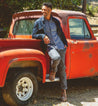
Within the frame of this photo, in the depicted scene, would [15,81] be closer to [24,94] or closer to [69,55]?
[24,94]

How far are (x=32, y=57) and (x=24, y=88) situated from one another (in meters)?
0.60

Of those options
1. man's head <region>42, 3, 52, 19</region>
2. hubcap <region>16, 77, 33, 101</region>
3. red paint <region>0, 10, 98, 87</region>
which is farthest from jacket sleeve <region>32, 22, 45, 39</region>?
hubcap <region>16, 77, 33, 101</region>

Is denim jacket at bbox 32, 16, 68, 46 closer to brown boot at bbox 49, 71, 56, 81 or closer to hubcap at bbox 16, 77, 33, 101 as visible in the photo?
brown boot at bbox 49, 71, 56, 81

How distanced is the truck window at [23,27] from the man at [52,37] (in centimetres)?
83

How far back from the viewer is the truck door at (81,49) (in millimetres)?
5645

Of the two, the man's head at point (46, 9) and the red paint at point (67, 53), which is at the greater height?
the man's head at point (46, 9)

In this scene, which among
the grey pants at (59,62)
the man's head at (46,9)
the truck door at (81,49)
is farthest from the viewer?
the truck door at (81,49)

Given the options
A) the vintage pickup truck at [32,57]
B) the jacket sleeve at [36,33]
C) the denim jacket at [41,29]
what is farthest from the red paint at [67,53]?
the denim jacket at [41,29]

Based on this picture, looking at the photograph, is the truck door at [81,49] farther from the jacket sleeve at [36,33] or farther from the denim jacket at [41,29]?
the jacket sleeve at [36,33]

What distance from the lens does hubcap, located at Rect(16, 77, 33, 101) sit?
4.88m

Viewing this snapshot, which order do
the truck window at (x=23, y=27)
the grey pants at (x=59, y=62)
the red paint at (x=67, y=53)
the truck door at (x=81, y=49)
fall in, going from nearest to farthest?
the red paint at (x=67, y=53) < the grey pants at (x=59, y=62) < the truck door at (x=81, y=49) < the truck window at (x=23, y=27)

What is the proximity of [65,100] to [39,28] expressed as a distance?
150 cm

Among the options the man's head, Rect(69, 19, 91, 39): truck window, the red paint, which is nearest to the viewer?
the red paint

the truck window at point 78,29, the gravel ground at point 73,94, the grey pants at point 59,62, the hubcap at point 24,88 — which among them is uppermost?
the truck window at point 78,29
